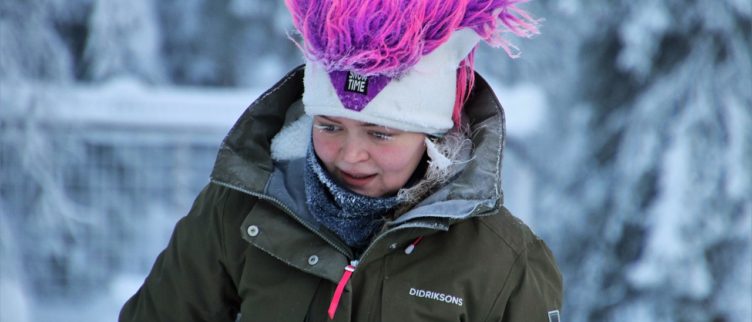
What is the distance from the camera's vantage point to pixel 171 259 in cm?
171

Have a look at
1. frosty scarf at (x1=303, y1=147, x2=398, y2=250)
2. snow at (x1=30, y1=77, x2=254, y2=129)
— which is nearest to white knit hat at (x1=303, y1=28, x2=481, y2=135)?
frosty scarf at (x1=303, y1=147, x2=398, y2=250)

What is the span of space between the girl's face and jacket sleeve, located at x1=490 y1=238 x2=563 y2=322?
0.24 m

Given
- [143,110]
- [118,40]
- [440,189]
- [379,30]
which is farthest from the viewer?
[118,40]

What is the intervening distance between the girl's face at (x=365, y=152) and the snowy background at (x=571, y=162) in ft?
9.25

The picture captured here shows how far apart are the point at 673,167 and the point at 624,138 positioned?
35cm

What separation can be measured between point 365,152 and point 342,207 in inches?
4.0

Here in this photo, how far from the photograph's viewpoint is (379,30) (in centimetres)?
149

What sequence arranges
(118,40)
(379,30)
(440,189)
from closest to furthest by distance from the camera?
(379,30) < (440,189) < (118,40)

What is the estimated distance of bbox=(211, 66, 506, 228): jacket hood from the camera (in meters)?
1.53

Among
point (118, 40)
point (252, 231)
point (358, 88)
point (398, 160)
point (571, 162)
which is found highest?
point (118, 40)

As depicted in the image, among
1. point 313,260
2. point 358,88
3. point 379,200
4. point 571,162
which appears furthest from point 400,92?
point 571,162

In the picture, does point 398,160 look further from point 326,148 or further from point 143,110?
point 143,110

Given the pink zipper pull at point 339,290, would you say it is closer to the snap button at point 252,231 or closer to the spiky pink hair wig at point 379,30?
the snap button at point 252,231

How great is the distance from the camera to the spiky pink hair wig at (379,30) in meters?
1.49
